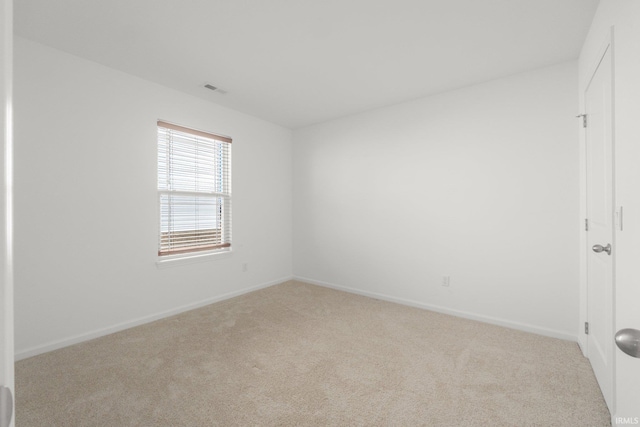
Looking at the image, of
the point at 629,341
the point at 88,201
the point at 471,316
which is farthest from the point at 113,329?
the point at 471,316

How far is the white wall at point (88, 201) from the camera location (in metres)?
2.43

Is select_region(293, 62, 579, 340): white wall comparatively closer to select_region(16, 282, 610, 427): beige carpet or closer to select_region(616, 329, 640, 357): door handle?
select_region(16, 282, 610, 427): beige carpet

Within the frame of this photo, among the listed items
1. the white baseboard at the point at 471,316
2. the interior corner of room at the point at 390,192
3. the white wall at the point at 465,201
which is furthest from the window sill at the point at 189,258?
the white baseboard at the point at 471,316

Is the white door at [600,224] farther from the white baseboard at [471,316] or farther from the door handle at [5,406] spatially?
the door handle at [5,406]

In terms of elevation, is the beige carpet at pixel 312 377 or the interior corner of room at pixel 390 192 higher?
the interior corner of room at pixel 390 192

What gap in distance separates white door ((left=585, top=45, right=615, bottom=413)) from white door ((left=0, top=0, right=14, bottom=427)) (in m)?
2.40

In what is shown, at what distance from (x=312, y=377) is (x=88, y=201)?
8.57ft

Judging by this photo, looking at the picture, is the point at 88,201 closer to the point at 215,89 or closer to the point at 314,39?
the point at 215,89

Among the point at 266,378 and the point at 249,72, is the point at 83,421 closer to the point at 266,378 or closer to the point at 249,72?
the point at 266,378

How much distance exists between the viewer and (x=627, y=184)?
141cm

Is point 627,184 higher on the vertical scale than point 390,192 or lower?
lower

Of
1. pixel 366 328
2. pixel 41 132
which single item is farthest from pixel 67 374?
pixel 366 328

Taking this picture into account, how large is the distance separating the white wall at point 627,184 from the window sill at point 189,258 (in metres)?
3.77

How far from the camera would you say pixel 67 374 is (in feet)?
7.12
